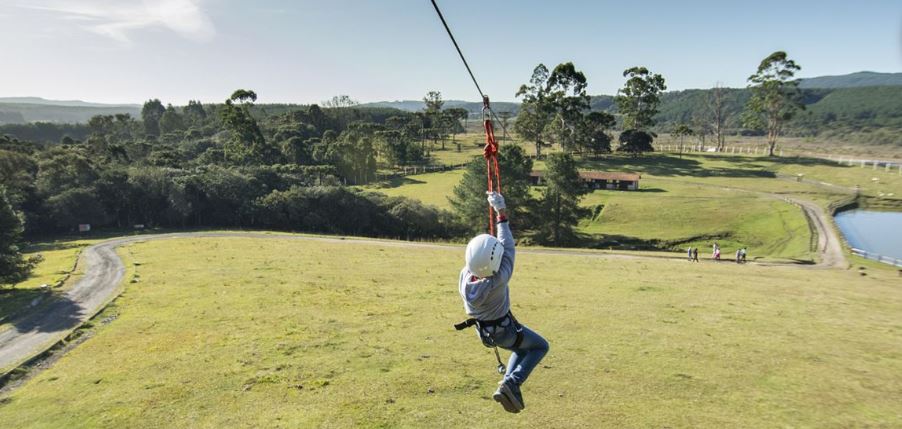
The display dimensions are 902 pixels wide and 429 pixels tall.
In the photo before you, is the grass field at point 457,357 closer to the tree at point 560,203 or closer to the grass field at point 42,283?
the grass field at point 42,283

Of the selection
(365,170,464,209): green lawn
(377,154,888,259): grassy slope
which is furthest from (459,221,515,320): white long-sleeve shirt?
(365,170,464,209): green lawn

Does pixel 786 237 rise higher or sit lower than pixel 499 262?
lower

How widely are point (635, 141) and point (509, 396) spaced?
138 meters

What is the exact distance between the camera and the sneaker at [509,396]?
8.32 metres

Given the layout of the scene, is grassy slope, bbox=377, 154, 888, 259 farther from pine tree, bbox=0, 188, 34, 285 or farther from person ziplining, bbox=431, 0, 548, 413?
pine tree, bbox=0, 188, 34, 285

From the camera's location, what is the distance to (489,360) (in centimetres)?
2031

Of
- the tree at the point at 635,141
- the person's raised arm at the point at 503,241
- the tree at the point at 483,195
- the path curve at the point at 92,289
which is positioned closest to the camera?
the person's raised arm at the point at 503,241

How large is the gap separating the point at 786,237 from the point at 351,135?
329ft

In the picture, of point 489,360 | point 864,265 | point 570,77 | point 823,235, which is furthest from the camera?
point 570,77

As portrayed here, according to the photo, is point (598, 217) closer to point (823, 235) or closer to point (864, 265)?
point (823, 235)

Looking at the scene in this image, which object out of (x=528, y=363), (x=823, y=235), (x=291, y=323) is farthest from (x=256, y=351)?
(x=823, y=235)

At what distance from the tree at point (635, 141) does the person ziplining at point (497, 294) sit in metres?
137

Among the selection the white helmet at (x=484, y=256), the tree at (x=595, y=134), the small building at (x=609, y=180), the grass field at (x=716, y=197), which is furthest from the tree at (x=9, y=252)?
the tree at (x=595, y=134)

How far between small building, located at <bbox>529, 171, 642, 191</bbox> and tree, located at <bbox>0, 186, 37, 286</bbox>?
80539 mm
